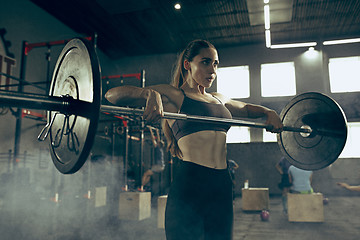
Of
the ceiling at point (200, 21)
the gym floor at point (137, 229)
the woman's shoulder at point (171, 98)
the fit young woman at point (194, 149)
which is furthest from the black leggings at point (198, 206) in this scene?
the ceiling at point (200, 21)

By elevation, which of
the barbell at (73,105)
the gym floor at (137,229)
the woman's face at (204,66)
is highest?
the woman's face at (204,66)

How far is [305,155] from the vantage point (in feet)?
5.23

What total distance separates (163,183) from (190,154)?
8.23m

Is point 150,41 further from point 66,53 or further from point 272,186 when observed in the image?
point 66,53

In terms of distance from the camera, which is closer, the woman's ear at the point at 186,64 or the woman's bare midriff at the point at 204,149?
the woman's bare midriff at the point at 204,149

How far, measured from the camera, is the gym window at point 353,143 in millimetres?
8359

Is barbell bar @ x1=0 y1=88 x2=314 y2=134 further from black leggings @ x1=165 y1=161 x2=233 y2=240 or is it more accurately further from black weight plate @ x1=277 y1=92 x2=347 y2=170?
black weight plate @ x1=277 y1=92 x2=347 y2=170

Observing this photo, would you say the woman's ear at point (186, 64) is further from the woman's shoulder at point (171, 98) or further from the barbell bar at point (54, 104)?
the barbell bar at point (54, 104)

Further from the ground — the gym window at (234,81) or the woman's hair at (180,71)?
the gym window at (234,81)

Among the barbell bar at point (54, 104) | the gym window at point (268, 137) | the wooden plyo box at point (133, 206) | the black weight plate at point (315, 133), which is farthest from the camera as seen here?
the gym window at point (268, 137)

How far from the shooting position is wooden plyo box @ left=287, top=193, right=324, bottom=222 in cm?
459

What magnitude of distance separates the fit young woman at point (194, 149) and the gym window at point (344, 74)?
817 centimetres

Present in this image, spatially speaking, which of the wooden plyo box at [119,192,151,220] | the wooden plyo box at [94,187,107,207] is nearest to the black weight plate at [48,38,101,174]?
the wooden plyo box at [119,192,151,220]

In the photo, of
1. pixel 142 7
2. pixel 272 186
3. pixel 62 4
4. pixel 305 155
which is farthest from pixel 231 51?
pixel 305 155
